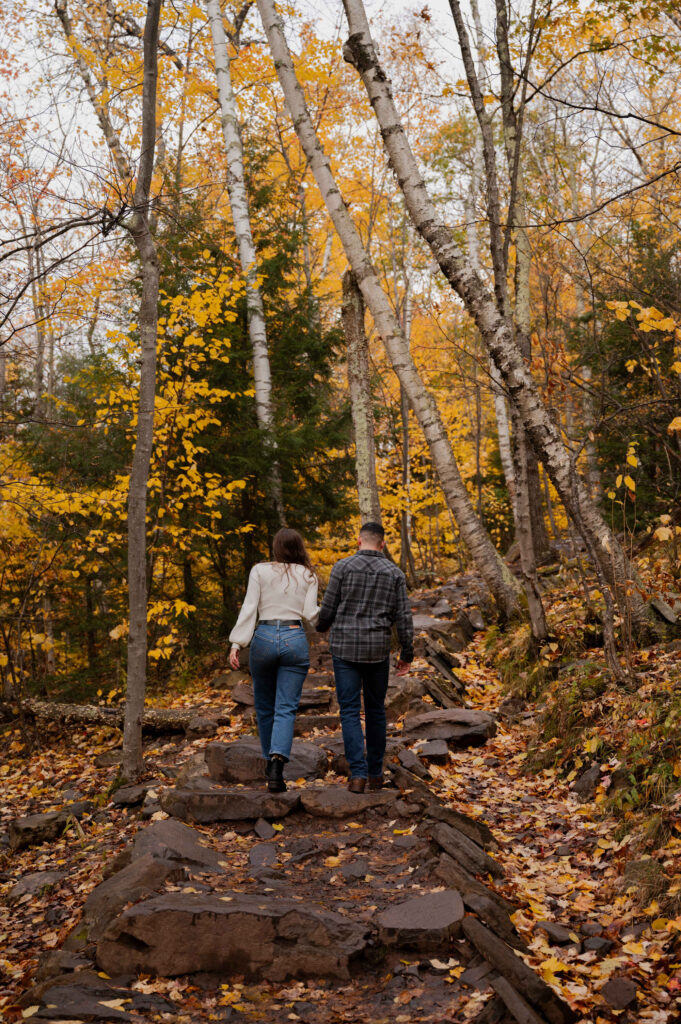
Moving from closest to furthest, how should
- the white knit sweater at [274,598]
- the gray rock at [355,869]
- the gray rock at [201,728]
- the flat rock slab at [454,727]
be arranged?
the gray rock at [355,869] < the white knit sweater at [274,598] < the flat rock slab at [454,727] < the gray rock at [201,728]

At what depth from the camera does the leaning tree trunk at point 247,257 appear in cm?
1107

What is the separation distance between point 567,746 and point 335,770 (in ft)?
6.32

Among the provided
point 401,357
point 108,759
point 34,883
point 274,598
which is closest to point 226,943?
point 274,598

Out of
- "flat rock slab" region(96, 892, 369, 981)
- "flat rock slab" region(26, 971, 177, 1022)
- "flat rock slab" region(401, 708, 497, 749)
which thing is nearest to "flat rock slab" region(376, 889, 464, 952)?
"flat rock slab" region(96, 892, 369, 981)

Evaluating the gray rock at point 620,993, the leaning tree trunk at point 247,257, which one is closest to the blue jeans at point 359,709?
the gray rock at point 620,993

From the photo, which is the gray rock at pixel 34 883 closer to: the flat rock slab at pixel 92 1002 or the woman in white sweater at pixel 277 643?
the woman in white sweater at pixel 277 643

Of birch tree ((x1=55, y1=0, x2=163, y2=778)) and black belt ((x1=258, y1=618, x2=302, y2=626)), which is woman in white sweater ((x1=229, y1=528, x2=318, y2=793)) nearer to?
black belt ((x1=258, y1=618, x2=302, y2=626))

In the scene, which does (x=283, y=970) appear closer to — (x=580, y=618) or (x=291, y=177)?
(x=580, y=618)

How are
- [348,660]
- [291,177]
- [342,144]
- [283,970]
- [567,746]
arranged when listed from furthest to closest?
[342,144]
[291,177]
[567,746]
[348,660]
[283,970]

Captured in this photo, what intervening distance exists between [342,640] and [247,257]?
8.06 m

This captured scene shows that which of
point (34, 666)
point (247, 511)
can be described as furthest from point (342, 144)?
point (34, 666)

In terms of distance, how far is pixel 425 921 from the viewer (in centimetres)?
350

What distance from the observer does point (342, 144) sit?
1995cm

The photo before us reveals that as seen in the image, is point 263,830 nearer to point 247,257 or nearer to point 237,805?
point 237,805
